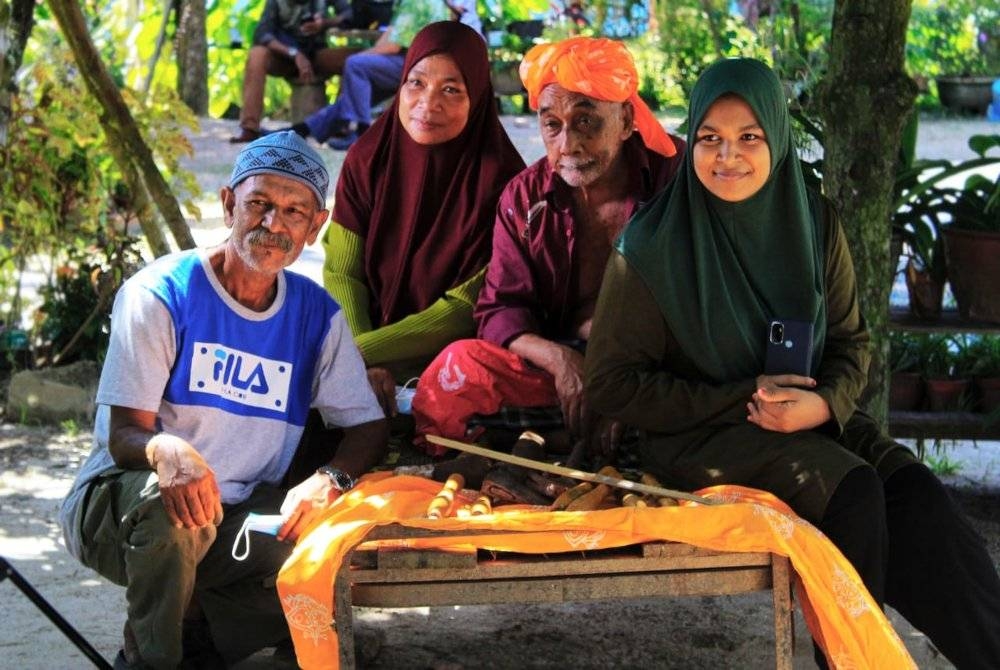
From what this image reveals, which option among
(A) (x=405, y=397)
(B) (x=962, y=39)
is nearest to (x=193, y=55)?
(B) (x=962, y=39)

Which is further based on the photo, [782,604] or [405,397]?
[405,397]

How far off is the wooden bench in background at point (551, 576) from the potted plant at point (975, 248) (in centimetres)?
233

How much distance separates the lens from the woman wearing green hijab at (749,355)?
3.28 metres

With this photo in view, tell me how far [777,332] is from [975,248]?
197cm

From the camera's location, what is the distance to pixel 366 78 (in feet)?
37.1

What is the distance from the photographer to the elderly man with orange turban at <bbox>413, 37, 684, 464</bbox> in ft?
→ 12.6

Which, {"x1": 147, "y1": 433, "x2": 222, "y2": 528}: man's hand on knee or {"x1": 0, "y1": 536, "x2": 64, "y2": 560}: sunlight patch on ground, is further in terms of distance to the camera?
{"x1": 0, "y1": 536, "x2": 64, "y2": 560}: sunlight patch on ground

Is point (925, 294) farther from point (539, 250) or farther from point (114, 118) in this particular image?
point (114, 118)

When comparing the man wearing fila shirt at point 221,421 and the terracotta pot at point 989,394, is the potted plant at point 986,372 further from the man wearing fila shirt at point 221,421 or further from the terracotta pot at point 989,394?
the man wearing fila shirt at point 221,421

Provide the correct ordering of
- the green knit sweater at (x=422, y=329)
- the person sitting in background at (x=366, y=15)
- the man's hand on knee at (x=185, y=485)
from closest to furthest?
1. the man's hand on knee at (x=185, y=485)
2. the green knit sweater at (x=422, y=329)
3. the person sitting in background at (x=366, y=15)

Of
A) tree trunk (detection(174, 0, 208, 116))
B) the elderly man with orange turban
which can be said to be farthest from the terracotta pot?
tree trunk (detection(174, 0, 208, 116))

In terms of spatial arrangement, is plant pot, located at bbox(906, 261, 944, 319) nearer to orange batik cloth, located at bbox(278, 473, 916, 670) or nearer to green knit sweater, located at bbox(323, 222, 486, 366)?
green knit sweater, located at bbox(323, 222, 486, 366)

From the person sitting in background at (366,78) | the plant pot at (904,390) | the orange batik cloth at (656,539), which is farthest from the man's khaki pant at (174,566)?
the person sitting in background at (366,78)

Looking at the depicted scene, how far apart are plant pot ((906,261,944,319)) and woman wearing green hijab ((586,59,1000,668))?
1.83m
